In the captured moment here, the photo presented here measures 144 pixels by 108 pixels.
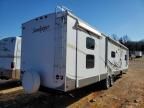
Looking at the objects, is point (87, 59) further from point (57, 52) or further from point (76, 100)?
point (76, 100)

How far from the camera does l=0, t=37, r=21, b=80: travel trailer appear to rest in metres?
11.4

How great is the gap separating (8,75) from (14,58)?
1.02 metres

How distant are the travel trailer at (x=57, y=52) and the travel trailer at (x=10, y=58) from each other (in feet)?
11.8

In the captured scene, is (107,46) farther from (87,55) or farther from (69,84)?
(69,84)

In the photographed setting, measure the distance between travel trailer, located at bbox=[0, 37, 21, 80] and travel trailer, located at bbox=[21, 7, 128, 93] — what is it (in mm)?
3589

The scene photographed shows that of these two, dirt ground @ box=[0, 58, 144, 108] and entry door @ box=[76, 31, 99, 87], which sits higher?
entry door @ box=[76, 31, 99, 87]

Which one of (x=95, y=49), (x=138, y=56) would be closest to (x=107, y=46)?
(x=95, y=49)

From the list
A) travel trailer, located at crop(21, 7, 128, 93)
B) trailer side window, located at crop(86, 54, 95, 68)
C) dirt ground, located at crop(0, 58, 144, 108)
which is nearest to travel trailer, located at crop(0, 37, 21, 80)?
dirt ground, located at crop(0, 58, 144, 108)

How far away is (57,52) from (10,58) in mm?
5626

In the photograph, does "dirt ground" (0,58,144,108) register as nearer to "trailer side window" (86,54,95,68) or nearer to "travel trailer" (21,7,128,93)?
"travel trailer" (21,7,128,93)

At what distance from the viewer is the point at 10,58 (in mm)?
11555

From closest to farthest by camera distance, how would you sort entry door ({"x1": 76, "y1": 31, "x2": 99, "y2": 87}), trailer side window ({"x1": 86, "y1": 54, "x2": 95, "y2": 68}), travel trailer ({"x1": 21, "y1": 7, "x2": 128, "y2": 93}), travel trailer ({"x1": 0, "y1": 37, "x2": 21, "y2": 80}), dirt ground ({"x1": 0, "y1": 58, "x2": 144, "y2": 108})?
travel trailer ({"x1": 21, "y1": 7, "x2": 128, "y2": 93})
entry door ({"x1": 76, "y1": 31, "x2": 99, "y2": 87})
dirt ground ({"x1": 0, "y1": 58, "x2": 144, "y2": 108})
trailer side window ({"x1": 86, "y1": 54, "x2": 95, "y2": 68})
travel trailer ({"x1": 0, "y1": 37, "x2": 21, "y2": 80})

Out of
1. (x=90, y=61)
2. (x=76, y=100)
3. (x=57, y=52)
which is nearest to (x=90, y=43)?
(x=90, y=61)

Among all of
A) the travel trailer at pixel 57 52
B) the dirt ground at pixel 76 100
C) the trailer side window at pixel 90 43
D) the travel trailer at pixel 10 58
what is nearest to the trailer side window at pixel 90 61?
the travel trailer at pixel 57 52
